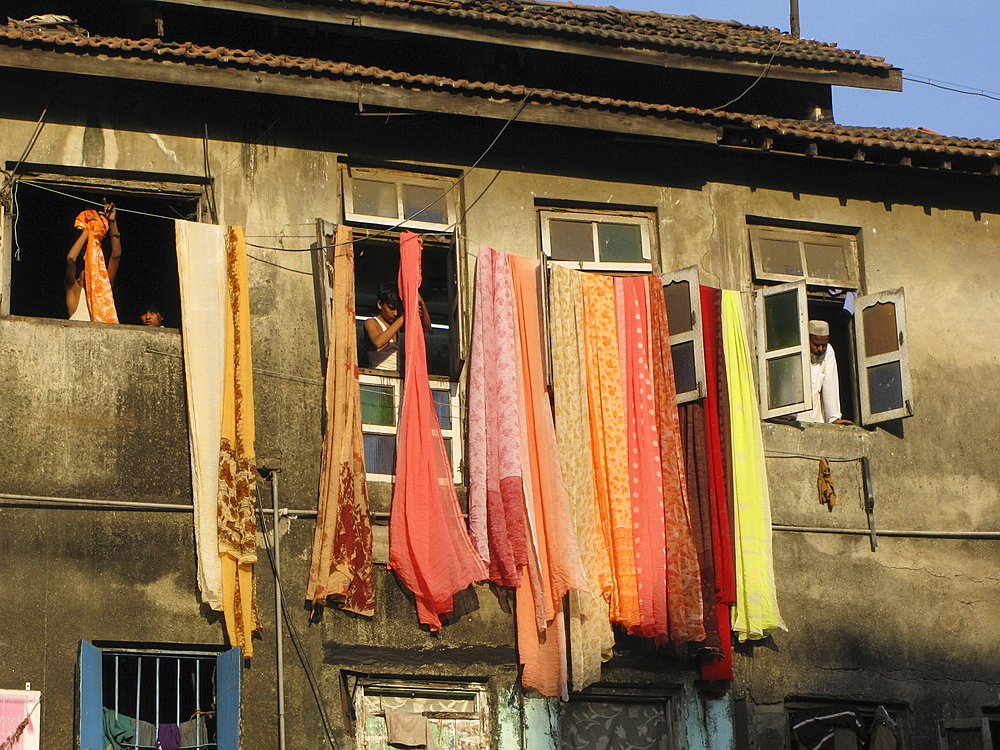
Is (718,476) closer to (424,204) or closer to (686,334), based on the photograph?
(686,334)

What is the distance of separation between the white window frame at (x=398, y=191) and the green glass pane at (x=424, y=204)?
22mm

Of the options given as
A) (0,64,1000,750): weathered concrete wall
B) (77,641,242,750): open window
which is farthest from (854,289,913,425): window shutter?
(77,641,242,750): open window

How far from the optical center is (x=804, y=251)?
1295cm

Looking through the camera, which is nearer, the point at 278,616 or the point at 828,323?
the point at 278,616

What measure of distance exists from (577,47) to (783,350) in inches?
111

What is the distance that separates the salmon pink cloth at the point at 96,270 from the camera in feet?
37.0

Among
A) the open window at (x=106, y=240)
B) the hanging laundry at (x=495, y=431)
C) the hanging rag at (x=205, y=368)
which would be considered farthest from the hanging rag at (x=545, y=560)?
the open window at (x=106, y=240)

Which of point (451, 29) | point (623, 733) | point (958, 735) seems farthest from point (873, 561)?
point (451, 29)

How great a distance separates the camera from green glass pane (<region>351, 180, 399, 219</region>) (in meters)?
11.9

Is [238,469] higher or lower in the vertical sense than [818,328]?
lower

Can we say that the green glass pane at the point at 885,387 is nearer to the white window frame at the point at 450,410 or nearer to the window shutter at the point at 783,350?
the window shutter at the point at 783,350

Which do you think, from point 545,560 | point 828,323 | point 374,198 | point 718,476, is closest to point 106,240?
point 374,198

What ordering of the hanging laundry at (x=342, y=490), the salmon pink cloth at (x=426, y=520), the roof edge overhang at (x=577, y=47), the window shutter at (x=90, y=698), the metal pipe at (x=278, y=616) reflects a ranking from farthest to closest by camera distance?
the roof edge overhang at (x=577, y=47), the salmon pink cloth at (x=426, y=520), the hanging laundry at (x=342, y=490), the metal pipe at (x=278, y=616), the window shutter at (x=90, y=698)

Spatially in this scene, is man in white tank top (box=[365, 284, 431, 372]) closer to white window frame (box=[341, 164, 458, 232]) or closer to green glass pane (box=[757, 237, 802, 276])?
white window frame (box=[341, 164, 458, 232])
